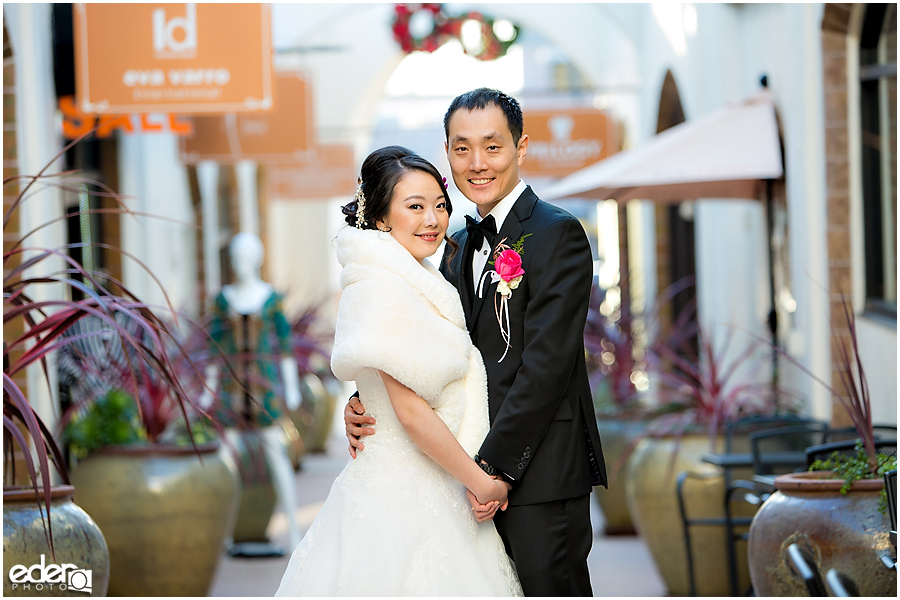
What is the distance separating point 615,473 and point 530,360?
3811 millimetres

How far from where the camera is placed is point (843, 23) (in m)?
4.73

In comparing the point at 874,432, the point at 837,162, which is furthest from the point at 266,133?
the point at 874,432

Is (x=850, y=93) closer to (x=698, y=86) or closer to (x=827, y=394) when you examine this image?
(x=827, y=394)

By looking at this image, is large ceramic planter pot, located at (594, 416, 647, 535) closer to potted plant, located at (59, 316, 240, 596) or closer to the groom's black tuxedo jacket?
potted plant, located at (59, 316, 240, 596)

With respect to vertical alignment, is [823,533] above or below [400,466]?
below

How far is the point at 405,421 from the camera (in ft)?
7.78

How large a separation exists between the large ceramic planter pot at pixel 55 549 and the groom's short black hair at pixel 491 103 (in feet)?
4.76

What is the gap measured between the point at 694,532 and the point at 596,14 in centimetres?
1013

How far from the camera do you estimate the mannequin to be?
5.80 meters

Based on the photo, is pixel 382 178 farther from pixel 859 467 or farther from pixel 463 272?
pixel 859 467

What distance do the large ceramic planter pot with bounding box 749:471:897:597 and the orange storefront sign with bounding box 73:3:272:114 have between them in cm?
320

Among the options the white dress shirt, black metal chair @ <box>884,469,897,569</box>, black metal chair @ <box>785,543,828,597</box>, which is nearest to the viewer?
black metal chair @ <box>785,543,828,597</box>

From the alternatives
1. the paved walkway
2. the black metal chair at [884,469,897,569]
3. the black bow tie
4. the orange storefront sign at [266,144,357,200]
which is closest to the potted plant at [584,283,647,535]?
the paved walkway

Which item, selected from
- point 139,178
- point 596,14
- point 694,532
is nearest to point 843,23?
point 694,532
